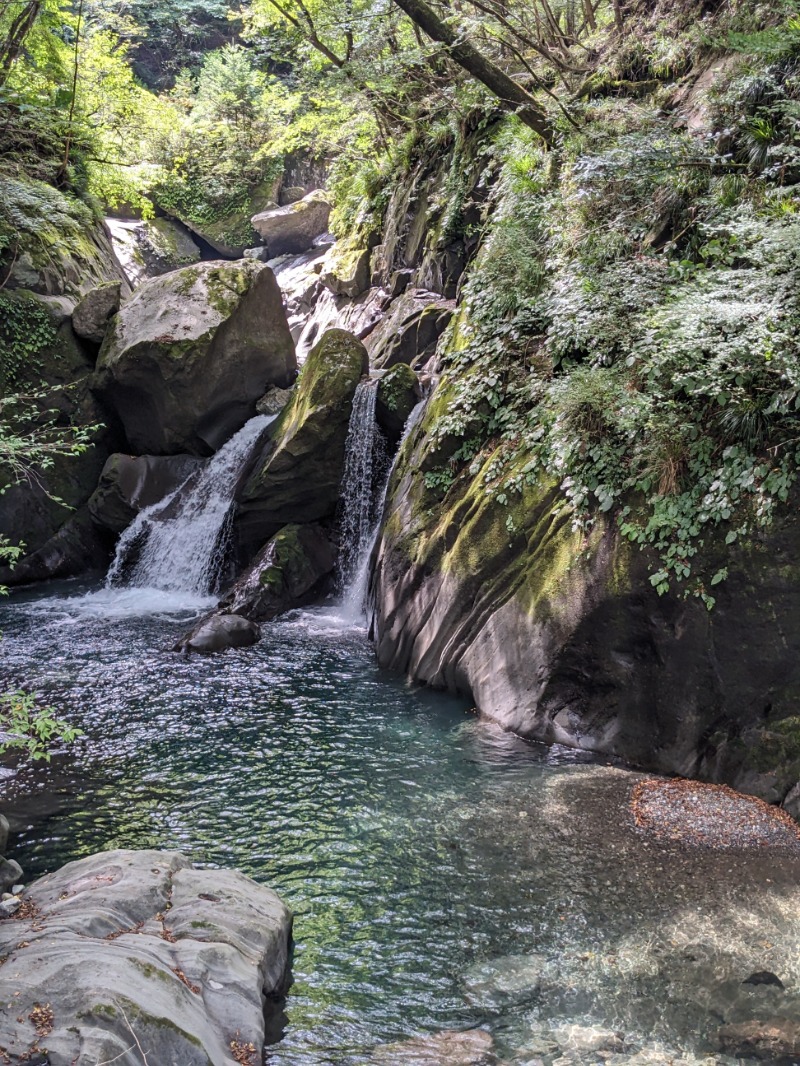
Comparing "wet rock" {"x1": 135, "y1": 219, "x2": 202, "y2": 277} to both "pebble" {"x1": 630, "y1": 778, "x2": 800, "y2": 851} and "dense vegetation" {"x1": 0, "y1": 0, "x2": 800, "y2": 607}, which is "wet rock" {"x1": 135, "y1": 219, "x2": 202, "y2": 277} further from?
"pebble" {"x1": 630, "y1": 778, "x2": 800, "y2": 851}

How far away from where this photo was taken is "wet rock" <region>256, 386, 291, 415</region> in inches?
650

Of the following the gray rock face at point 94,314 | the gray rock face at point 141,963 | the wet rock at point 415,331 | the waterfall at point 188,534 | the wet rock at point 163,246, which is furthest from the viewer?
the wet rock at point 163,246

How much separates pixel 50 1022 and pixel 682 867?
4368mm

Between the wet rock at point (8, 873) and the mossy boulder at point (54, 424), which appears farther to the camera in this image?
the mossy boulder at point (54, 424)

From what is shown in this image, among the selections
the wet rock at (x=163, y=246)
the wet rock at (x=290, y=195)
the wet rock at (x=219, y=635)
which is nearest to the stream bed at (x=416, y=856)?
the wet rock at (x=219, y=635)

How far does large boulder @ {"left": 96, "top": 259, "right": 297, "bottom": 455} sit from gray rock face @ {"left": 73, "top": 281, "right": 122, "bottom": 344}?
→ 0.58 m

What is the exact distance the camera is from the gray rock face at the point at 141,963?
328cm

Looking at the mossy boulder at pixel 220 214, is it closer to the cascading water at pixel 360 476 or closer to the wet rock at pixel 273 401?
the wet rock at pixel 273 401

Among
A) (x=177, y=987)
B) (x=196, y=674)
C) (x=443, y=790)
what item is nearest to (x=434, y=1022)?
(x=177, y=987)

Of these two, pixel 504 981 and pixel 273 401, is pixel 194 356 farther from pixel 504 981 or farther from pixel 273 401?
pixel 504 981

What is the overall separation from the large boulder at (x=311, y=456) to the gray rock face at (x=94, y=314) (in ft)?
18.3

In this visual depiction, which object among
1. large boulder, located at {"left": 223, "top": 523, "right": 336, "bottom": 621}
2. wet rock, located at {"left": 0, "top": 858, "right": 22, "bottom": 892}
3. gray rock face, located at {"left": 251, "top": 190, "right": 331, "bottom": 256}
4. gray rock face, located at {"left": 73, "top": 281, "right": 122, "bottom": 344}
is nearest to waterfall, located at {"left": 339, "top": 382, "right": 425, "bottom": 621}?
large boulder, located at {"left": 223, "top": 523, "right": 336, "bottom": 621}

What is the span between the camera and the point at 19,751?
26.9 ft

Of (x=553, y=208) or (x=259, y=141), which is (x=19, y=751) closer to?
(x=553, y=208)
